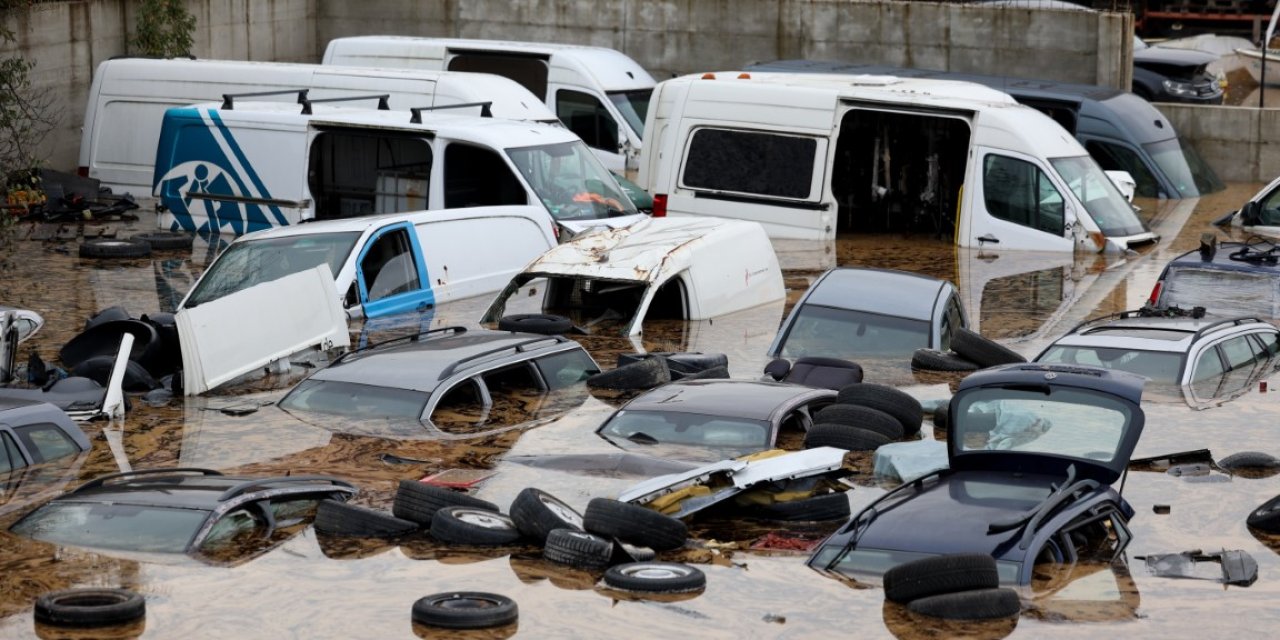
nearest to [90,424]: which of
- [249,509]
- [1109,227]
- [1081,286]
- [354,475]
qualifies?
[354,475]

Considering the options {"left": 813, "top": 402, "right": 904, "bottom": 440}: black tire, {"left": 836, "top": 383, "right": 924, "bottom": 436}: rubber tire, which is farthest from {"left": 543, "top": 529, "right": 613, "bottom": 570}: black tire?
{"left": 836, "top": 383, "right": 924, "bottom": 436}: rubber tire

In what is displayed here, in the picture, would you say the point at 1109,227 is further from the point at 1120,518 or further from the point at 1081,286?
the point at 1120,518

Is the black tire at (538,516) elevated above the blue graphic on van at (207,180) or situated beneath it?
situated beneath

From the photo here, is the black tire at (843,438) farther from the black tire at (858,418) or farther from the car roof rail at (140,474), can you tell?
the car roof rail at (140,474)

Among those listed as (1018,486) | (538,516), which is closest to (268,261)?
(538,516)

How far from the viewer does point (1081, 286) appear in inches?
818

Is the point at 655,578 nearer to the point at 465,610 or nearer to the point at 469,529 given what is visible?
the point at 465,610

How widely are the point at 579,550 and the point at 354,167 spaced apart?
42.9 ft

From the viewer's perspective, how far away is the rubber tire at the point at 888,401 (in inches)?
529

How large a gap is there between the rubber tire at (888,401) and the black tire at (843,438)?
1.69 feet

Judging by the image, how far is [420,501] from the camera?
10.9 metres

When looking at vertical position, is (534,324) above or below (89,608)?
above

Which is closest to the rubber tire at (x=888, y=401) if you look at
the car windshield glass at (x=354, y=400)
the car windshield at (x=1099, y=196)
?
the car windshield glass at (x=354, y=400)

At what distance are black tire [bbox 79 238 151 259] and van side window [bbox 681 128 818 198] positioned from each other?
22.3ft
